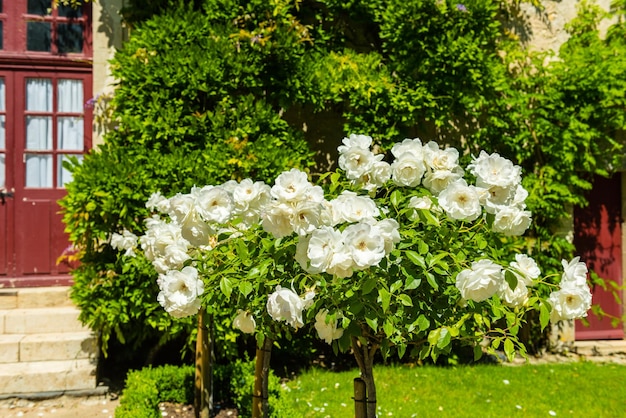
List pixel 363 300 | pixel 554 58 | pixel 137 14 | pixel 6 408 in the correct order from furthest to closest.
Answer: pixel 554 58 → pixel 137 14 → pixel 6 408 → pixel 363 300

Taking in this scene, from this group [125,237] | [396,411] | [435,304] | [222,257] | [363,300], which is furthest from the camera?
Result: [396,411]

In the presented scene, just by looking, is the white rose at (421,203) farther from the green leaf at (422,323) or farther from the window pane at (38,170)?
the window pane at (38,170)

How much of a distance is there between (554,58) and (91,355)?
239 inches

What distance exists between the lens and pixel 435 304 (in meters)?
2.37

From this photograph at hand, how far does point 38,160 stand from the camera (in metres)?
6.54

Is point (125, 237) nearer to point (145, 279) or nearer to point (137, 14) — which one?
point (145, 279)

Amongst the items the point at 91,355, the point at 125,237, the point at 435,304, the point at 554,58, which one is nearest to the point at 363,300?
the point at 435,304

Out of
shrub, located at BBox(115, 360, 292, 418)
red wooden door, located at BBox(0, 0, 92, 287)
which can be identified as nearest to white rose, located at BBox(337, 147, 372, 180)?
shrub, located at BBox(115, 360, 292, 418)

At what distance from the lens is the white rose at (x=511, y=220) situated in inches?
93.2

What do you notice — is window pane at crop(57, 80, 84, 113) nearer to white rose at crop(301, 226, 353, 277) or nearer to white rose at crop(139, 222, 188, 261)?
white rose at crop(139, 222, 188, 261)

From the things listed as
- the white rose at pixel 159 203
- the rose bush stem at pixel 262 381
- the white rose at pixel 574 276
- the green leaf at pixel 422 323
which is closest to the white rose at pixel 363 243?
the green leaf at pixel 422 323

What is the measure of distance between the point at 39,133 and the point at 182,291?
4862 mm

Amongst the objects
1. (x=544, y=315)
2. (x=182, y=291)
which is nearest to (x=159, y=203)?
(x=182, y=291)

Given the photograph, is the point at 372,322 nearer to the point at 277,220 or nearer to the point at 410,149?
the point at 277,220
